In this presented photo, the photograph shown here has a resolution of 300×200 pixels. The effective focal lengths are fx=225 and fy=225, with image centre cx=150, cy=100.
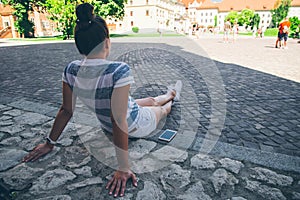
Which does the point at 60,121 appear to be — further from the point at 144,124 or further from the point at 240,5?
the point at 240,5

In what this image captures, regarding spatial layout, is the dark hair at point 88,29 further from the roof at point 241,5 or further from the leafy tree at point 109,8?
the roof at point 241,5

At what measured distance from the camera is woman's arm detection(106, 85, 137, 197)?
201 cm

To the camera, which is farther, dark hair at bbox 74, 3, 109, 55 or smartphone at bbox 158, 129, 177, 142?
smartphone at bbox 158, 129, 177, 142

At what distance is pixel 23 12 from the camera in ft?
111

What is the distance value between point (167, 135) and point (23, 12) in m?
38.8

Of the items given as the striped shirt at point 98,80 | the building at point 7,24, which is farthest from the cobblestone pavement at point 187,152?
the building at point 7,24

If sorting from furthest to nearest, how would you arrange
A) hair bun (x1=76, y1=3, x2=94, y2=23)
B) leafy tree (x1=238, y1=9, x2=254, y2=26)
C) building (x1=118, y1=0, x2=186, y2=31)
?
leafy tree (x1=238, y1=9, x2=254, y2=26)
building (x1=118, y1=0, x2=186, y2=31)
hair bun (x1=76, y1=3, x2=94, y2=23)

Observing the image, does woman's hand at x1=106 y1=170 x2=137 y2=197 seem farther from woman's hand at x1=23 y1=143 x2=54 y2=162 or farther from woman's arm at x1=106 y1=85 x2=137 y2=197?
woman's hand at x1=23 y1=143 x2=54 y2=162

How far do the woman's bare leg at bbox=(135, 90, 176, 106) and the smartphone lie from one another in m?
0.49

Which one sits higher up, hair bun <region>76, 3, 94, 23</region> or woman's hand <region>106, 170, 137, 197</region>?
hair bun <region>76, 3, 94, 23</region>

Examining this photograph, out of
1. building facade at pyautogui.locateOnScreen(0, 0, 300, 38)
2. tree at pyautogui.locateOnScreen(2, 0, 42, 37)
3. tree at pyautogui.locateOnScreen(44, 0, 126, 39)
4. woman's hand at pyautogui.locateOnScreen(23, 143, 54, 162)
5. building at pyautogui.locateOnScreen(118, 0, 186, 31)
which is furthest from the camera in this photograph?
building at pyautogui.locateOnScreen(118, 0, 186, 31)

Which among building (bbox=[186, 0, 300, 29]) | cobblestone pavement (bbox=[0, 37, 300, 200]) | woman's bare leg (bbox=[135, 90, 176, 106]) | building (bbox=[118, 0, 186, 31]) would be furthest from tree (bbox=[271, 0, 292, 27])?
woman's bare leg (bbox=[135, 90, 176, 106])

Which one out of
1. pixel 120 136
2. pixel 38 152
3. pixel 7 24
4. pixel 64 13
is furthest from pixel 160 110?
pixel 7 24

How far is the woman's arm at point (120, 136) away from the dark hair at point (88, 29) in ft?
1.53
